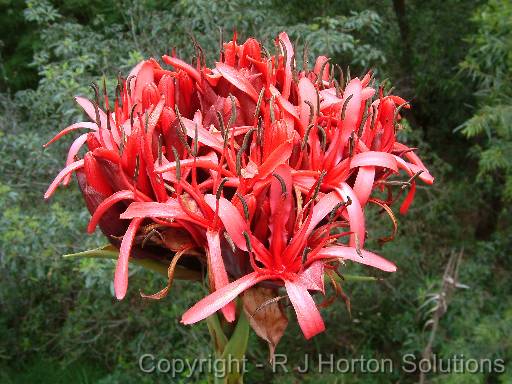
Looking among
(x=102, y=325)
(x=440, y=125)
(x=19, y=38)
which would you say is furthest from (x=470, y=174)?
(x=19, y=38)

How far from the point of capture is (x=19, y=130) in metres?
2.84

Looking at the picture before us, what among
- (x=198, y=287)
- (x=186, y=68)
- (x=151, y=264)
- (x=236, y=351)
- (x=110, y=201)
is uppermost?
(x=186, y=68)

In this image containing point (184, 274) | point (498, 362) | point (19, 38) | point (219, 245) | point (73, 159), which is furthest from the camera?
point (19, 38)

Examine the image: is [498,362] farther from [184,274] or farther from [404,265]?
[184,274]

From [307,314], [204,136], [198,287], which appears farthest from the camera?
[198,287]

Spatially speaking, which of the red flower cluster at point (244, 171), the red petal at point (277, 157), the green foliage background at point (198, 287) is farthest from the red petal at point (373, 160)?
the green foliage background at point (198, 287)

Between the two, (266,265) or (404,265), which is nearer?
(266,265)

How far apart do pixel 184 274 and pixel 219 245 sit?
5.5 inches

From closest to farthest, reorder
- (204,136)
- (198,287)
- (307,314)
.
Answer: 1. (307,314)
2. (204,136)
3. (198,287)

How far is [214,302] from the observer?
67 centimetres

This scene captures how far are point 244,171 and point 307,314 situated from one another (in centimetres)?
20

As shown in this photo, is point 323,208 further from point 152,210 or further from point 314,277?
point 152,210

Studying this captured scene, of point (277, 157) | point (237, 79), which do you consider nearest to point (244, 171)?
point (277, 157)

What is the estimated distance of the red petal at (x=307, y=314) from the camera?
67cm
